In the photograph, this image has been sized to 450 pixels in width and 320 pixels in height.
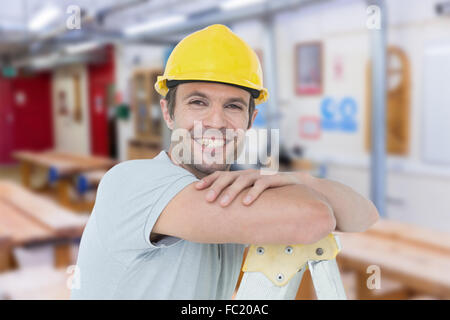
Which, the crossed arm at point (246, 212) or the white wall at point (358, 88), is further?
the white wall at point (358, 88)

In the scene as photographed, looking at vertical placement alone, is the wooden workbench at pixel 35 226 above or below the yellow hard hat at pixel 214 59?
below

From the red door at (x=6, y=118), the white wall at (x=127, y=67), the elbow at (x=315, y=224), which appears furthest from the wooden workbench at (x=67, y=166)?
the elbow at (x=315, y=224)

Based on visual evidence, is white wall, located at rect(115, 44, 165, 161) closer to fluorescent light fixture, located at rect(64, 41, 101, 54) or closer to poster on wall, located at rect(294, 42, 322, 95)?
fluorescent light fixture, located at rect(64, 41, 101, 54)

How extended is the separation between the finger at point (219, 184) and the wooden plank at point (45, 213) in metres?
2.08

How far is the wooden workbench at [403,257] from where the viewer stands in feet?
6.11

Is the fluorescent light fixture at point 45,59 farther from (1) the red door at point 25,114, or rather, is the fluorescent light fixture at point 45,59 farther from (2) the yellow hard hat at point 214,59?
(2) the yellow hard hat at point 214,59

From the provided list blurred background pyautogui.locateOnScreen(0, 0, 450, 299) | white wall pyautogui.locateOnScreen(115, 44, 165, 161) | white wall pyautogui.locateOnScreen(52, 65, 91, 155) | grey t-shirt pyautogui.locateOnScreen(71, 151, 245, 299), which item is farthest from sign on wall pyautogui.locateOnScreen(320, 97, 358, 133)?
white wall pyautogui.locateOnScreen(52, 65, 91, 155)

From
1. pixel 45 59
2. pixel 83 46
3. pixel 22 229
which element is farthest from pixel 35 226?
pixel 45 59

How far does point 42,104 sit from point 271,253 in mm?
11961

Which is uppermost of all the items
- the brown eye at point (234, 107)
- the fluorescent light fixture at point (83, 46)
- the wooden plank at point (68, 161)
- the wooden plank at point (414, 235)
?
the fluorescent light fixture at point (83, 46)

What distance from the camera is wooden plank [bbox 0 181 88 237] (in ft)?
8.57

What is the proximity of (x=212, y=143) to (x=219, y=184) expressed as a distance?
0.36 ft
